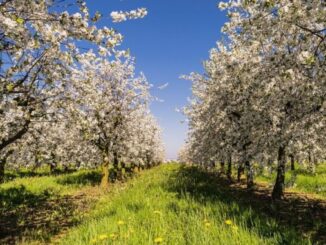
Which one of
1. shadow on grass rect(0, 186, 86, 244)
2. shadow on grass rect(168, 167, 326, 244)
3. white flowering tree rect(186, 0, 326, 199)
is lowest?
shadow on grass rect(0, 186, 86, 244)

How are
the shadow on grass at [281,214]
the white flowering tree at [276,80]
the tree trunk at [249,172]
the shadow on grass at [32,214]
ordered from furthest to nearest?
the tree trunk at [249,172], the shadow on grass at [32,214], the white flowering tree at [276,80], the shadow on grass at [281,214]

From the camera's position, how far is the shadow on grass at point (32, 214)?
1248 cm

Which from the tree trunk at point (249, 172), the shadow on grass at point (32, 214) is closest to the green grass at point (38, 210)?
the shadow on grass at point (32, 214)

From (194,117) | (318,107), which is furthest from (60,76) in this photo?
(194,117)

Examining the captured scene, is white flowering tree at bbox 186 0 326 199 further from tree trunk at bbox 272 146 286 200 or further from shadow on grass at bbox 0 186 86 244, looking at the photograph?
shadow on grass at bbox 0 186 86 244

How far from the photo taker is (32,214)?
54.1 ft

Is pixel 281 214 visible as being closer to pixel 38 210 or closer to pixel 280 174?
pixel 280 174

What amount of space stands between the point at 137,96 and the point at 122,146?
13.3 feet

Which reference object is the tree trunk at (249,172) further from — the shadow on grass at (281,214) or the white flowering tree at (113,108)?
the white flowering tree at (113,108)

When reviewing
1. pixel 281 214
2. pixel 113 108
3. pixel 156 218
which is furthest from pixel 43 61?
pixel 113 108

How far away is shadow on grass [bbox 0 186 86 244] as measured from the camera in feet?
40.9

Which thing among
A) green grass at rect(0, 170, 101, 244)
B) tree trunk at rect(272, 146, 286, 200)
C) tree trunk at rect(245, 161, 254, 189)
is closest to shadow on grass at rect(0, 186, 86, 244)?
Result: green grass at rect(0, 170, 101, 244)

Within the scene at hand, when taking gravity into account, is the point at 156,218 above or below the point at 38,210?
above

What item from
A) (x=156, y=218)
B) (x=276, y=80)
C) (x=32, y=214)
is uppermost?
(x=276, y=80)
